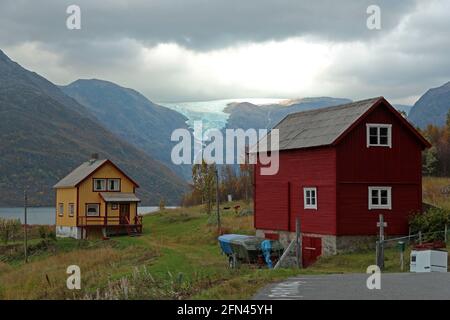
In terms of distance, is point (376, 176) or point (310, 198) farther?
point (310, 198)

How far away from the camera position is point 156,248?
5119 cm

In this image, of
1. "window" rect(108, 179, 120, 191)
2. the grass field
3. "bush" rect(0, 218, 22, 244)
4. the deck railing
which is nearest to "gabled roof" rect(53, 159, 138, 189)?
"window" rect(108, 179, 120, 191)

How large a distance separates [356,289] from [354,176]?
20682 millimetres

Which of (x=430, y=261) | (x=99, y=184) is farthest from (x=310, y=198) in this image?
(x=99, y=184)

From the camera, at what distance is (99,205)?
7119 cm

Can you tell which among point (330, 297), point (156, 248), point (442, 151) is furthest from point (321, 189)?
point (442, 151)

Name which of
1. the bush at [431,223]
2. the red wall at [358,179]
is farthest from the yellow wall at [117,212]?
the bush at [431,223]

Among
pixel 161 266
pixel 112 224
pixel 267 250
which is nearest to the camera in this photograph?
pixel 267 250

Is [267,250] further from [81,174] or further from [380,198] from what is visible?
[81,174]

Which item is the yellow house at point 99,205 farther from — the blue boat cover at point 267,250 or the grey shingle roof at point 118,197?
the blue boat cover at point 267,250

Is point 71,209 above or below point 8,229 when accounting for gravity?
above

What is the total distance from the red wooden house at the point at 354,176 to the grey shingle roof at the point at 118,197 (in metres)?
29.0

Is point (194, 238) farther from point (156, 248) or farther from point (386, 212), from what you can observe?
point (386, 212)

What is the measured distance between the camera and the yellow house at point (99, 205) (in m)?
70.0
